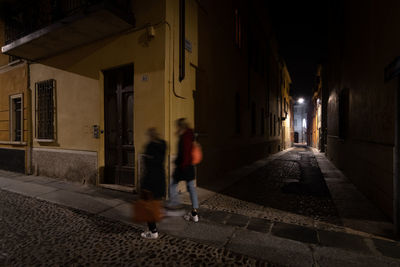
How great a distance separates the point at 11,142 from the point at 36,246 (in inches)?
304

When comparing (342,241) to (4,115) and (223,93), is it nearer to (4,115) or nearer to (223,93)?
(223,93)

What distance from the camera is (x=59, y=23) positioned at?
5.56 metres

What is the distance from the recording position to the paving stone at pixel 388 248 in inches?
107

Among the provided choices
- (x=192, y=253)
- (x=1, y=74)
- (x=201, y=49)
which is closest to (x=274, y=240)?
(x=192, y=253)

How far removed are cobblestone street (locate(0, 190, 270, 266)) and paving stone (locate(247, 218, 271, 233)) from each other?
85 centimetres

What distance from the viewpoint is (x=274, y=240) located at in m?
3.11

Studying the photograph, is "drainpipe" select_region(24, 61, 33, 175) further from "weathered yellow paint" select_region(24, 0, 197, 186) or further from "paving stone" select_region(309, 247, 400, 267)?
"paving stone" select_region(309, 247, 400, 267)

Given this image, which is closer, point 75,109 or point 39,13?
point 75,109

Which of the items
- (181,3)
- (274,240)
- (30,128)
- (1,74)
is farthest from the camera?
(1,74)

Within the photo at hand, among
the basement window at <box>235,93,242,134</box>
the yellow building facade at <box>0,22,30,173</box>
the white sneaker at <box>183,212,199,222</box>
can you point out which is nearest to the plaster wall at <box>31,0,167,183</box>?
the yellow building facade at <box>0,22,30,173</box>

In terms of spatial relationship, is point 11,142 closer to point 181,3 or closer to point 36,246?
point 36,246

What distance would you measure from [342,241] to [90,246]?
3606 millimetres

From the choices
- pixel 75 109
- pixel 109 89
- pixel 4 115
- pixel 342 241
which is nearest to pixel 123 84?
pixel 109 89

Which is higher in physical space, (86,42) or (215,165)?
(86,42)
